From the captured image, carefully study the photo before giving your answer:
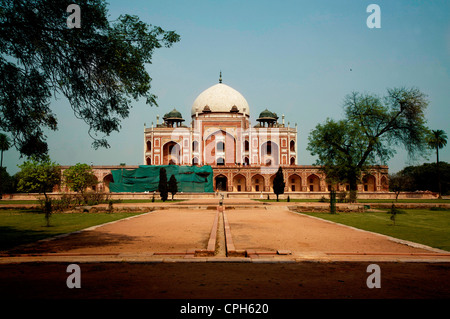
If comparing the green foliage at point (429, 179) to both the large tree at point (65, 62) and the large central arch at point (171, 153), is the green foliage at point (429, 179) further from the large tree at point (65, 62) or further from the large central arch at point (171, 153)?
the large tree at point (65, 62)

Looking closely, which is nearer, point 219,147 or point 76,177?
point 76,177

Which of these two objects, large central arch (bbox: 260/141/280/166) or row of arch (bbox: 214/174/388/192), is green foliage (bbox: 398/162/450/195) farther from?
large central arch (bbox: 260/141/280/166)

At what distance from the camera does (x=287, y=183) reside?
46.3 metres

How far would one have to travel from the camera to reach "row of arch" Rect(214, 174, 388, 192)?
4631 centimetres

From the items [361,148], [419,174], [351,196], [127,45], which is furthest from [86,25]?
[419,174]

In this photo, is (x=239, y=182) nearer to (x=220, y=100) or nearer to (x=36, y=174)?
(x=220, y=100)

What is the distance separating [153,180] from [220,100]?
69.5 ft

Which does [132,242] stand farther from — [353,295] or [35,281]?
[353,295]

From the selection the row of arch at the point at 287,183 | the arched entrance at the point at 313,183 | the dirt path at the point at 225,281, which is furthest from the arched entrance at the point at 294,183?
the dirt path at the point at 225,281

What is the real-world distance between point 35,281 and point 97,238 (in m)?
3.87

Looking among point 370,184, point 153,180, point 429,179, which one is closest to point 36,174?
point 153,180

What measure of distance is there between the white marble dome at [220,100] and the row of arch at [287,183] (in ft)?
43.6

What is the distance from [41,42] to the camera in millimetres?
6219

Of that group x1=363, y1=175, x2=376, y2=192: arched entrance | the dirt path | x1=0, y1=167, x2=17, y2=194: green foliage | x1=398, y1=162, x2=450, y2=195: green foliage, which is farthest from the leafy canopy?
x1=398, y1=162, x2=450, y2=195: green foliage
